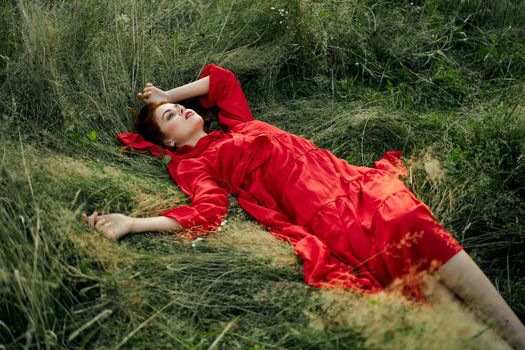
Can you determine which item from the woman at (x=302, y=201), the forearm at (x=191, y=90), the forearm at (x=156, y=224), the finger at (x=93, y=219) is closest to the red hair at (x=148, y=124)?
the woman at (x=302, y=201)

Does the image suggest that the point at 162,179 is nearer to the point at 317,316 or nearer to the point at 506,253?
the point at 317,316

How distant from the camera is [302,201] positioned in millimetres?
3203

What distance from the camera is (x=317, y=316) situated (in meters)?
2.49

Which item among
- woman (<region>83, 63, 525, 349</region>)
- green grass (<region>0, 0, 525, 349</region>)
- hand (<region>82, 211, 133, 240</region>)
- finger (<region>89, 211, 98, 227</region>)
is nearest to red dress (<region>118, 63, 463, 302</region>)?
woman (<region>83, 63, 525, 349</region>)

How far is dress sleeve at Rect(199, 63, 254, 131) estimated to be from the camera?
4.06 meters

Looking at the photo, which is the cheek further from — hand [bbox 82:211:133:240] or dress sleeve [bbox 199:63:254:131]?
hand [bbox 82:211:133:240]

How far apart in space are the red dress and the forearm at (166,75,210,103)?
0.17ft

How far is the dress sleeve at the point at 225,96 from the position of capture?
4.06 meters

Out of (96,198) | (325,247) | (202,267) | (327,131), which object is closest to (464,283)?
(325,247)

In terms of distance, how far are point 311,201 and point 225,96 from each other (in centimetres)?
129

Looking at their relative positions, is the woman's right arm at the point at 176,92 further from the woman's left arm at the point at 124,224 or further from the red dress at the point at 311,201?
the woman's left arm at the point at 124,224

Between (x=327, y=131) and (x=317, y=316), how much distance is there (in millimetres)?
1802

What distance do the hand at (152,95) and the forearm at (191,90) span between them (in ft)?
0.19

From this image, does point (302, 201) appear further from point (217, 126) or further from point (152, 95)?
point (152, 95)
